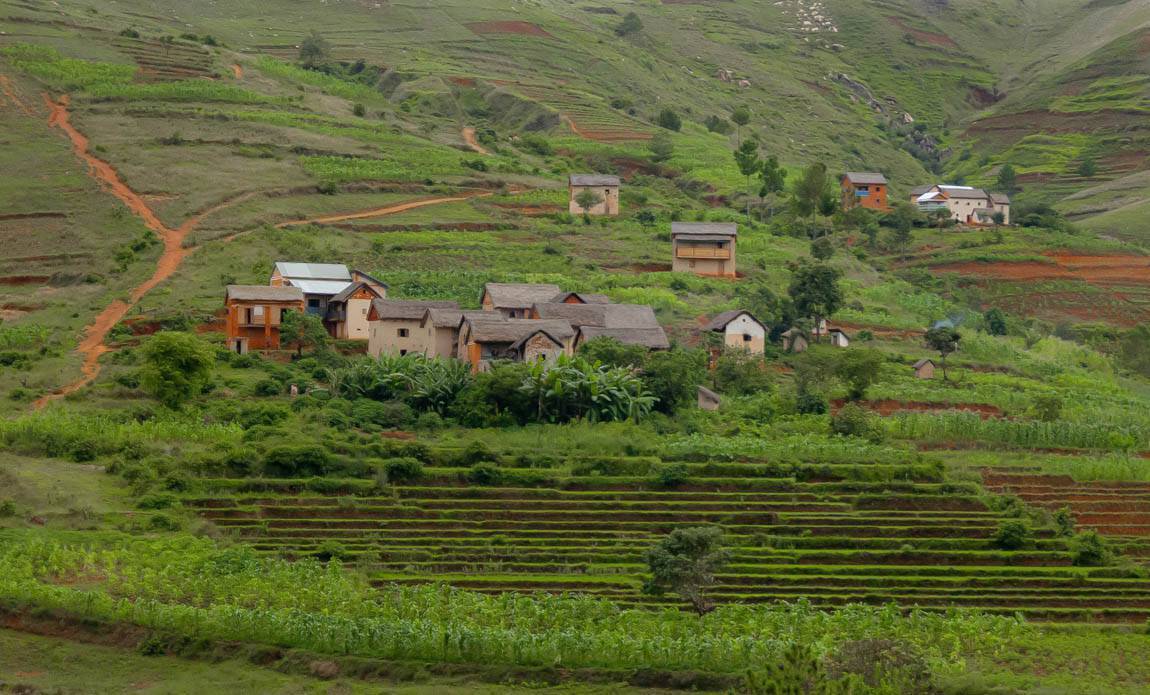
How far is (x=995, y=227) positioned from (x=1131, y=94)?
172ft

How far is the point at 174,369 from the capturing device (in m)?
60.3

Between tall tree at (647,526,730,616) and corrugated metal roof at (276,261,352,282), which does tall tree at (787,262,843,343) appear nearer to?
corrugated metal roof at (276,261,352,282)

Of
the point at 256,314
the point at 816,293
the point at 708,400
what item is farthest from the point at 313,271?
the point at 816,293

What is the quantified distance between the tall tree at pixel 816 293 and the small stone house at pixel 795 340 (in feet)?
4.87

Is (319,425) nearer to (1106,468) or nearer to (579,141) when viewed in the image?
(1106,468)

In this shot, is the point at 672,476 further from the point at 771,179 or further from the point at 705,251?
the point at 771,179

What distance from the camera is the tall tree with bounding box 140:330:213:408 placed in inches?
2365

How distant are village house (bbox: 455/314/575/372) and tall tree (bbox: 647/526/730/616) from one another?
20.2m

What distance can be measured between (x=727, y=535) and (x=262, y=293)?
28147mm

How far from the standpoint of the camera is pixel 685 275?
3410 inches

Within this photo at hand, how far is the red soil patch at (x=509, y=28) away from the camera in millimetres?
159500

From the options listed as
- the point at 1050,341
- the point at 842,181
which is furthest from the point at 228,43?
the point at 1050,341

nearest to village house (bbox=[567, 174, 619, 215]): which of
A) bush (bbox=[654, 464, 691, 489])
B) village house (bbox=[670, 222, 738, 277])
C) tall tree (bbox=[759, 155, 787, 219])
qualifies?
tall tree (bbox=[759, 155, 787, 219])

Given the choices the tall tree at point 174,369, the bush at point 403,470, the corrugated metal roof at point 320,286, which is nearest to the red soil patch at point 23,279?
the corrugated metal roof at point 320,286
